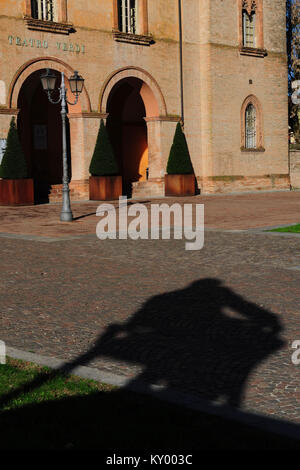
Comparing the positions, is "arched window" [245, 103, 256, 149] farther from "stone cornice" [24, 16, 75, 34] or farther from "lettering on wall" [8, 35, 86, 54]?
"stone cornice" [24, 16, 75, 34]

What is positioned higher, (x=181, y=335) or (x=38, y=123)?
(x=38, y=123)

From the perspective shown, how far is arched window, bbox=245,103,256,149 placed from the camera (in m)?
31.5

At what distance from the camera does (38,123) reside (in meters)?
28.6

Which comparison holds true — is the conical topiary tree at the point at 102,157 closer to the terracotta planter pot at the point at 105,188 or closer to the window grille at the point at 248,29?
the terracotta planter pot at the point at 105,188

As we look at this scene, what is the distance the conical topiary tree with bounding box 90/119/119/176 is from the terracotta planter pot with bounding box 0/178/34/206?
3.01 metres

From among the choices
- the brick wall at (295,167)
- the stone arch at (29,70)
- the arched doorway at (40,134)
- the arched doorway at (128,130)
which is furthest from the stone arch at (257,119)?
the stone arch at (29,70)

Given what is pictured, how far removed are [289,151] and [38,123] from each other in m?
13.0

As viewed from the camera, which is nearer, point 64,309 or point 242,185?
point 64,309

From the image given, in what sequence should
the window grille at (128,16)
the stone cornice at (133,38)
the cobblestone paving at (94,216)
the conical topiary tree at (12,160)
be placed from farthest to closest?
1. the window grille at (128,16)
2. the stone cornice at (133,38)
3. the conical topiary tree at (12,160)
4. the cobblestone paving at (94,216)

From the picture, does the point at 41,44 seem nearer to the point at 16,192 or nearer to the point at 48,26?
the point at 48,26

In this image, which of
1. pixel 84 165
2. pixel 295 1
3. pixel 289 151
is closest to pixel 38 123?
pixel 84 165

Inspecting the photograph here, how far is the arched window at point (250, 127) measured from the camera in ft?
103

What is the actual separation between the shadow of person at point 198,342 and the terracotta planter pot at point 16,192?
606 inches
